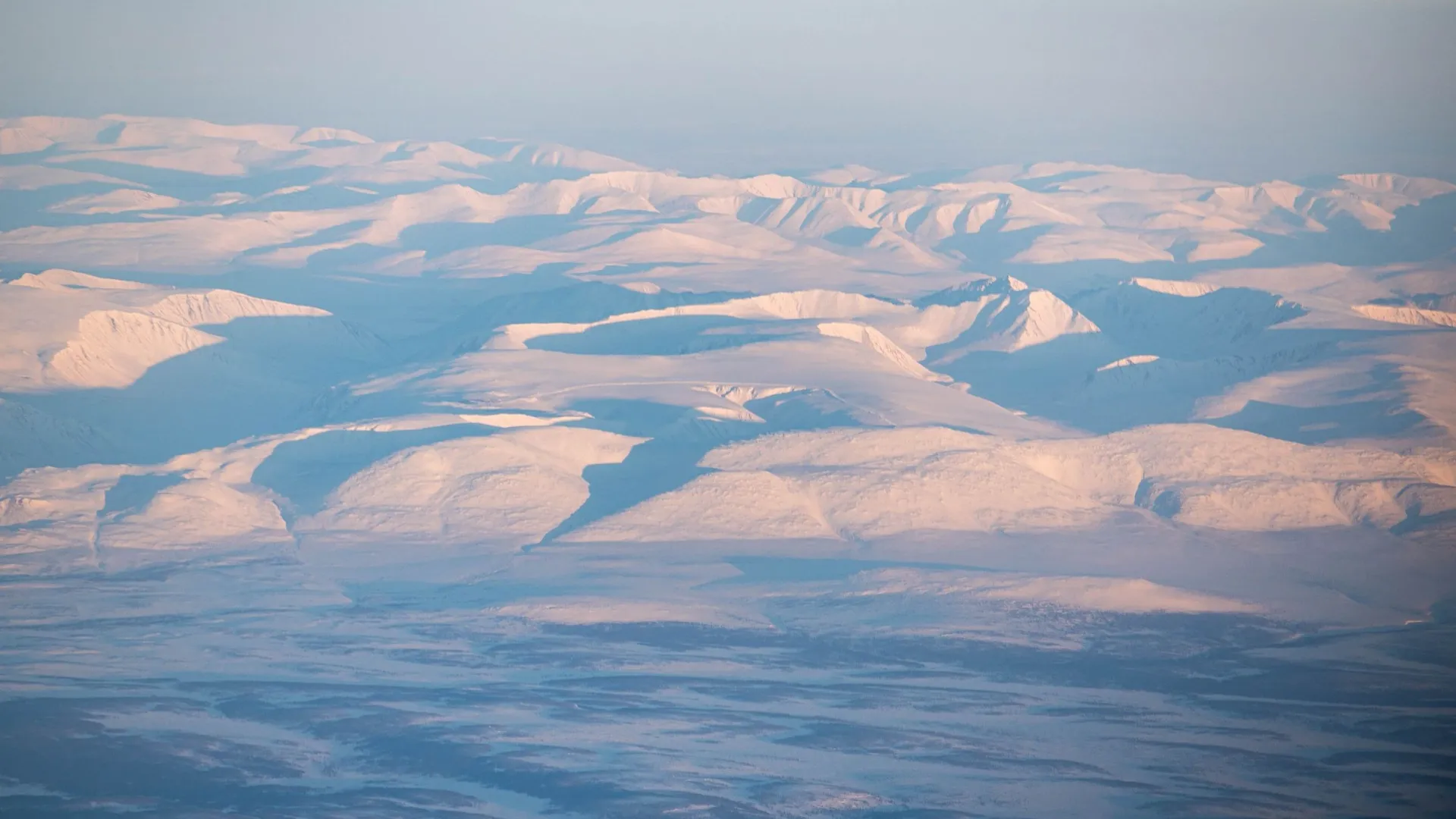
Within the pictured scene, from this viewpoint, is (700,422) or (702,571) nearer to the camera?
(702,571)

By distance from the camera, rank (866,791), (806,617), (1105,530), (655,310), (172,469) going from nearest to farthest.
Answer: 1. (866,791)
2. (806,617)
3. (1105,530)
4. (172,469)
5. (655,310)

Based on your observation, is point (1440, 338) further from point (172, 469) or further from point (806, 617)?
point (172, 469)

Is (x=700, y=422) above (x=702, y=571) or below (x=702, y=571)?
above

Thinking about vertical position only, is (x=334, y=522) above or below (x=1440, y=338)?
below

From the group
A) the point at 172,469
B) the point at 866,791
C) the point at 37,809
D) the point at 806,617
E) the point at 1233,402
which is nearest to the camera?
the point at 37,809

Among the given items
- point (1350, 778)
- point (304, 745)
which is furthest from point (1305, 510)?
point (304, 745)

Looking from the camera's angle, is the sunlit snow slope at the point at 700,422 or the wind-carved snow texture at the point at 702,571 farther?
the sunlit snow slope at the point at 700,422

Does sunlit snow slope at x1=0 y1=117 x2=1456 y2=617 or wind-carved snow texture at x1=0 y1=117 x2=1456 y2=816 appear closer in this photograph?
wind-carved snow texture at x1=0 y1=117 x2=1456 y2=816

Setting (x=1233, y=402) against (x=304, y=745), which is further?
(x=1233, y=402)
